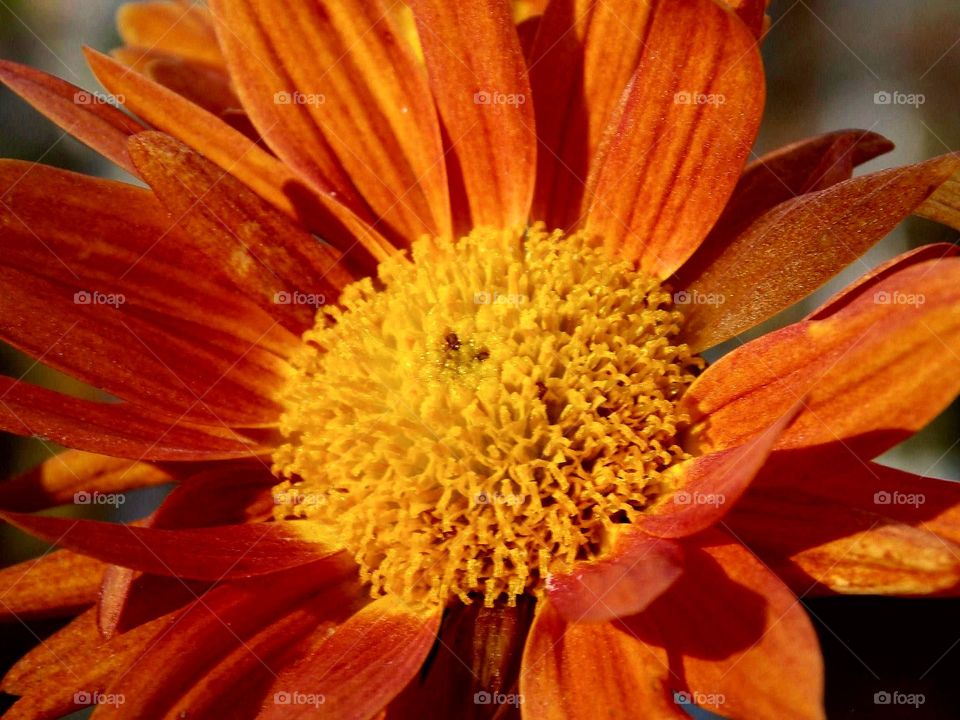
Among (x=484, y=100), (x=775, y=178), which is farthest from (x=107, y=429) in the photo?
(x=775, y=178)

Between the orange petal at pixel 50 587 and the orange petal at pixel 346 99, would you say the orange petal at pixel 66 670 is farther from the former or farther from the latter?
the orange petal at pixel 346 99

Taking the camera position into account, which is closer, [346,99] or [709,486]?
[709,486]

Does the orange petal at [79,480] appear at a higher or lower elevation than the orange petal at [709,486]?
higher

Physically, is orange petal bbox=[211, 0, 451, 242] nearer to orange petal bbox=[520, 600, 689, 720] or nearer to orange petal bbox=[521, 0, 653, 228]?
orange petal bbox=[521, 0, 653, 228]

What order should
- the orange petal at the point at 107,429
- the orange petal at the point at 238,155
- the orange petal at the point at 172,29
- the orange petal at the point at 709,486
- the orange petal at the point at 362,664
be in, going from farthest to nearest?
the orange petal at the point at 172,29, the orange petal at the point at 238,155, the orange petal at the point at 107,429, the orange petal at the point at 362,664, the orange petal at the point at 709,486

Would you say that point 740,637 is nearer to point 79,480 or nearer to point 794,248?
point 794,248

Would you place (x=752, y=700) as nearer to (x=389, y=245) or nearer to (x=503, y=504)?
(x=503, y=504)

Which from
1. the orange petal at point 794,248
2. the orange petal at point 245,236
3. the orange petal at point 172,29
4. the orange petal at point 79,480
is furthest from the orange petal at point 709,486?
the orange petal at point 172,29
